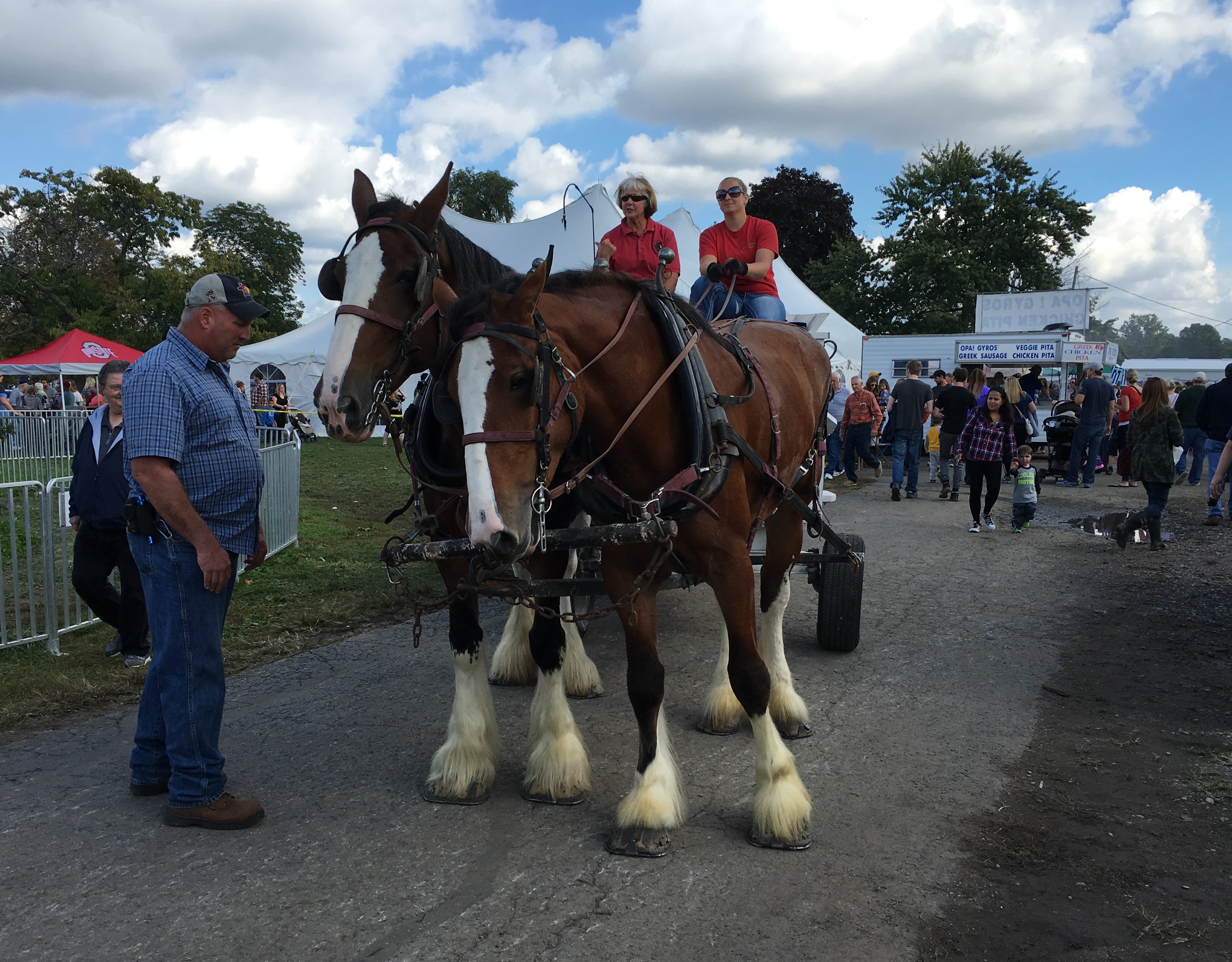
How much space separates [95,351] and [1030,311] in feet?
85.5

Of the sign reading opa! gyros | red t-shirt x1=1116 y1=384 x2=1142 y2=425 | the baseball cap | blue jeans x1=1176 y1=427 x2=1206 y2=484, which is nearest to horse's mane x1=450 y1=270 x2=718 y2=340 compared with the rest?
the baseball cap

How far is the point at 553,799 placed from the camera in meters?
3.41

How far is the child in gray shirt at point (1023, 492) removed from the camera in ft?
32.6

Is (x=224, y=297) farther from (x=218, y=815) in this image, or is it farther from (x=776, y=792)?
(x=776, y=792)

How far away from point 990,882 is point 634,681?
4.34 feet

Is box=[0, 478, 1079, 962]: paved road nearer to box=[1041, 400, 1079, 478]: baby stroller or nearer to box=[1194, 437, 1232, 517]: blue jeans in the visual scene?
box=[1194, 437, 1232, 517]: blue jeans

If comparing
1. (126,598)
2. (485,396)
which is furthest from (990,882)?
(126,598)

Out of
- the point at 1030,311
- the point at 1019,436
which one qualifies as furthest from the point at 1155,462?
the point at 1030,311

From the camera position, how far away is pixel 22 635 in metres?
5.40

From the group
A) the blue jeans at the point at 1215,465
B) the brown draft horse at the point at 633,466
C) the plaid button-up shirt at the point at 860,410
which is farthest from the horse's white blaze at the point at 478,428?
the plaid button-up shirt at the point at 860,410

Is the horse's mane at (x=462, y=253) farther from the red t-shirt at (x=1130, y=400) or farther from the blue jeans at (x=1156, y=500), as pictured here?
the red t-shirt at (x=1130, y=400)

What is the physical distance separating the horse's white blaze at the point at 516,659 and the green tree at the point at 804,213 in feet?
138

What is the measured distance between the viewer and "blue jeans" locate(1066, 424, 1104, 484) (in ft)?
47.8

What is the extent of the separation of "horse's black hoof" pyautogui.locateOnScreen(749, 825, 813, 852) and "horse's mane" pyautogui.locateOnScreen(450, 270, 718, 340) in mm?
1844
